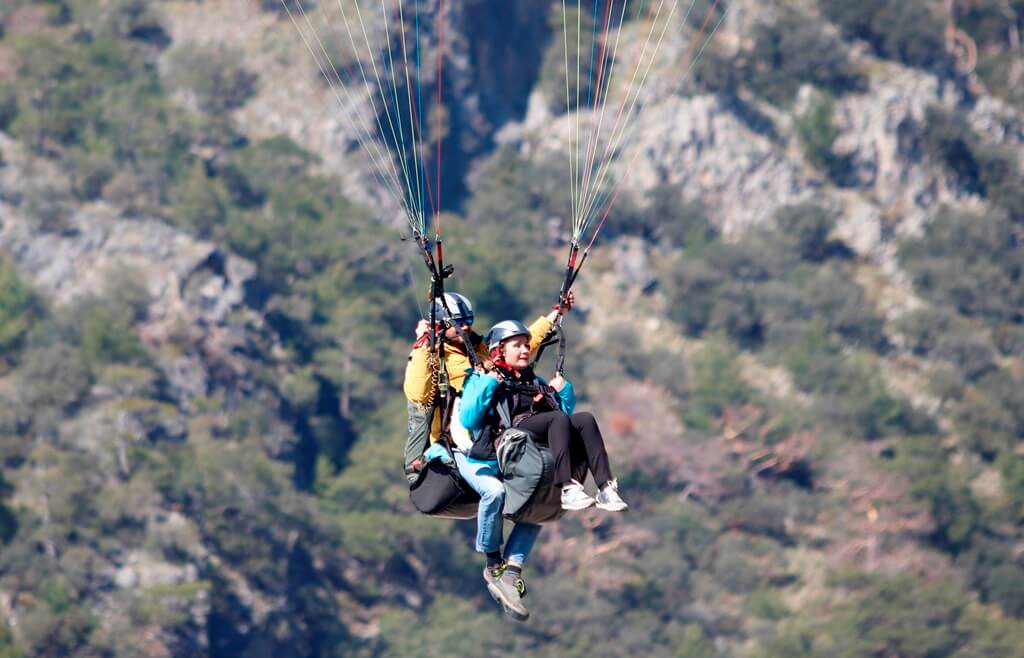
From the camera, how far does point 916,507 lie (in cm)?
6194

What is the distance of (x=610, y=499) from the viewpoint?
14.8 m

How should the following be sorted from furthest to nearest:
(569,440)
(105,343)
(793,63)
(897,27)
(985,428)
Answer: (897,27) < (793,63) < (985,428) < (105,343) < (569,440)

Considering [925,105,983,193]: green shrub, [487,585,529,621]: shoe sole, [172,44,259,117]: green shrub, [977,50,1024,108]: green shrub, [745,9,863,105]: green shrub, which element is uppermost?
[977,50,1024,108]: green shrub

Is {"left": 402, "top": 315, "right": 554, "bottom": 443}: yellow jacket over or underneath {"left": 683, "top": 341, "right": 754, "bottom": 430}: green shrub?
underneath

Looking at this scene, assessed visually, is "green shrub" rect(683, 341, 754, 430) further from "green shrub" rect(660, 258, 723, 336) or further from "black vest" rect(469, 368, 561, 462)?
"black vest" rect(469, 368, 561, 462)

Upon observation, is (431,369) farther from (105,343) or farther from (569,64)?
(569,64)

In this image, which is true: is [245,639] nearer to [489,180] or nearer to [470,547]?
[470,547]

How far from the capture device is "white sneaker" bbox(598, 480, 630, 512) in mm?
14672

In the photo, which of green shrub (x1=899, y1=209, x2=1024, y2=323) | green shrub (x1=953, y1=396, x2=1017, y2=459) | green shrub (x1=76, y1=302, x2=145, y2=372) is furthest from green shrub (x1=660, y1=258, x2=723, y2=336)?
green shrub (x1=76, y1=302, x2=145, y2=372)

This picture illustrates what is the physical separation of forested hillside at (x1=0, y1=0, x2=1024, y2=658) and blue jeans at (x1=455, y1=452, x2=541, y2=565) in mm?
38692

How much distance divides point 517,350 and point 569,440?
2.64 feet

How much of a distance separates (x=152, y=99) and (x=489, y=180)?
43.1ft

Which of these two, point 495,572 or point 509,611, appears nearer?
point 509,611

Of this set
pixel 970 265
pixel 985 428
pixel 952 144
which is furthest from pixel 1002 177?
pixel 985 428
